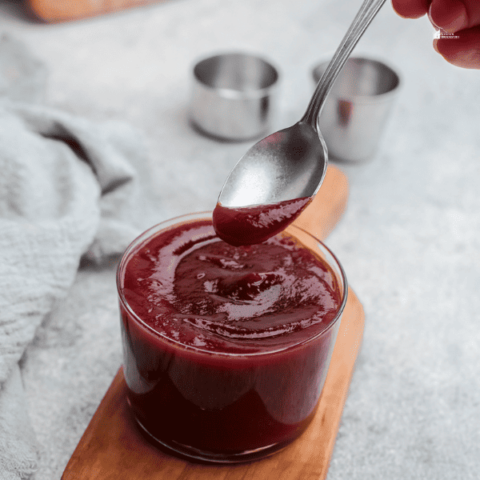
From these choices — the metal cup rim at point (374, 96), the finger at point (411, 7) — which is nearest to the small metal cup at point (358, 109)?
the metal cup rim at point (374, 96)

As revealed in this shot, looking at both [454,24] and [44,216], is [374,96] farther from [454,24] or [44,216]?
[44,216]

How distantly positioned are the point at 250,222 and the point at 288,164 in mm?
136

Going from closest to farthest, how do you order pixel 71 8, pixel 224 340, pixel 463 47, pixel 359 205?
pixel 224 340
pixel 463 47
pixel 359 205
pixel 71 8

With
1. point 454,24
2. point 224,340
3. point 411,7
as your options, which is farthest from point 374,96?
point 224,340

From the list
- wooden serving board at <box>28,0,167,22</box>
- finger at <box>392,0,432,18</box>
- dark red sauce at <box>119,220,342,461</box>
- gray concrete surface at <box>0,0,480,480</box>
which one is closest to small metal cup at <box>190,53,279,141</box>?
gray concrete surface at <box>0,0,480,480</box>

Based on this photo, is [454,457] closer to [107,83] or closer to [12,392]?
[12,392]

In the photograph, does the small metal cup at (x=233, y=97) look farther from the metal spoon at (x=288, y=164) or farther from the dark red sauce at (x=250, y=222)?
the dark red sauce at (x=250, y=222)

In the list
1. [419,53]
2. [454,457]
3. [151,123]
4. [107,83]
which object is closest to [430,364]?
[454,457]

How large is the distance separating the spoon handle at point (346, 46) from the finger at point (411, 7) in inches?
6.9

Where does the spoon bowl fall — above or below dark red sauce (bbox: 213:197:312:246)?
above

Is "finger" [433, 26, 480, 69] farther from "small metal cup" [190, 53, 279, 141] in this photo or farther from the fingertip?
"small metal cup" [190, 53, 279, 141]

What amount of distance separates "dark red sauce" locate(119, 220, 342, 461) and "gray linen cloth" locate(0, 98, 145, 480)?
0.21 meters

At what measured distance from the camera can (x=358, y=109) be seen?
63.2 inches

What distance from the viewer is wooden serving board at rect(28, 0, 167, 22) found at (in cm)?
228
